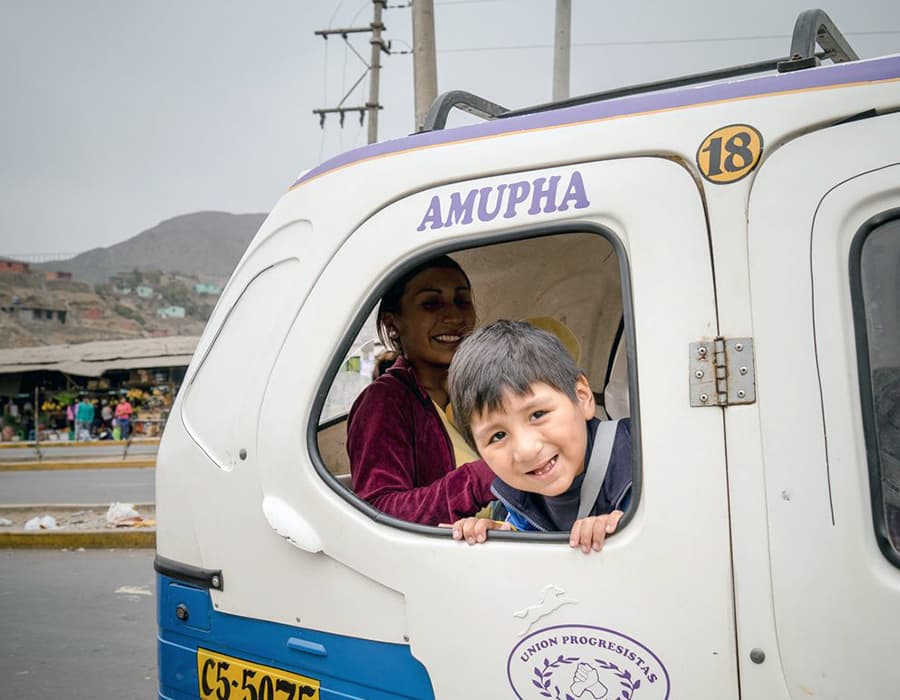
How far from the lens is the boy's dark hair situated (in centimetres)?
153

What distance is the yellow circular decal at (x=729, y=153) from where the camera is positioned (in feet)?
4.26

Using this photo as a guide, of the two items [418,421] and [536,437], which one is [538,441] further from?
[418,421]

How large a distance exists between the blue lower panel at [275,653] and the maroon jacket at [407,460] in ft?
0.97

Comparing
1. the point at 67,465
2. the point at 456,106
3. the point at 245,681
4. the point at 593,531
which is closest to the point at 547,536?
the point at 593,531

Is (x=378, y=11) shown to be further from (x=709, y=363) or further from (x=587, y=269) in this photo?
(x=709, y=363)

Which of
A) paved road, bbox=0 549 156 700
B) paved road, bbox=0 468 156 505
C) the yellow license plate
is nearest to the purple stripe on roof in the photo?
the yellow license plate

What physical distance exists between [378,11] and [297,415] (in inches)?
869

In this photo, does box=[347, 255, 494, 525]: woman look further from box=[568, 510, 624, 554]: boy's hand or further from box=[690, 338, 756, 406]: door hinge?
box=[690, 338, 756, 406]: door hinge

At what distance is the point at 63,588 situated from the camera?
5.82 m

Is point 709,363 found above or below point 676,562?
above

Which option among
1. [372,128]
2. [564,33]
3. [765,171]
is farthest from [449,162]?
[372,128]

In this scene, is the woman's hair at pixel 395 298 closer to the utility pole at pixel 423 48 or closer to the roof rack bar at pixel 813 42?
the roof rack bar at pixel 813 42

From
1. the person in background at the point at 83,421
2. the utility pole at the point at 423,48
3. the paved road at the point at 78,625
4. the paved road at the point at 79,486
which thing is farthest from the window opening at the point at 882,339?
the person in background at the point at 83,421

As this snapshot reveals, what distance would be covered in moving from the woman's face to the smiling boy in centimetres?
70
